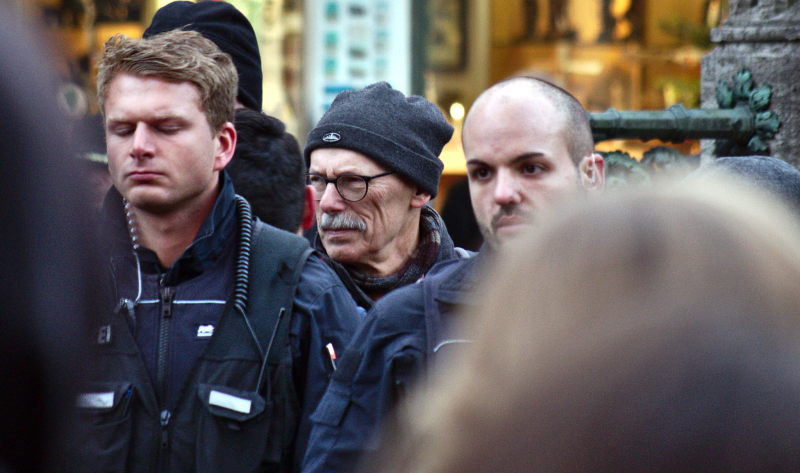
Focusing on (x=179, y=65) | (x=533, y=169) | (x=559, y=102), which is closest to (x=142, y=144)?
(x=179, y=65)

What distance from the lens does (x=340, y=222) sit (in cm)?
361

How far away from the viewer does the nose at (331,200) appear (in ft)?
11.7

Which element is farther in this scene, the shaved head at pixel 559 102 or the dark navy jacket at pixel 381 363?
the shaved head at pixel 559 102

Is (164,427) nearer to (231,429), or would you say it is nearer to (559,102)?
(231,429)

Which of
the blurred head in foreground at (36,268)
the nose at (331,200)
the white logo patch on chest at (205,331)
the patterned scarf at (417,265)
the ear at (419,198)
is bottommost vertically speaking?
the patterned scarf at (417,265)

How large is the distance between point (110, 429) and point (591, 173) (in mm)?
1619

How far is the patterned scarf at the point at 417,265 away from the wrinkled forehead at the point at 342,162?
0.39 meters

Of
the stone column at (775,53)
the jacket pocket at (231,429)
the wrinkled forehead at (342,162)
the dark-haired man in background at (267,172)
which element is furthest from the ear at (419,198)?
the stone column at (775,53)

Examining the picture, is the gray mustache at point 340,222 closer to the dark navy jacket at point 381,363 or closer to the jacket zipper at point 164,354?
the jacket zipper at point 164,354

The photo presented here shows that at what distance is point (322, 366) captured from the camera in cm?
272

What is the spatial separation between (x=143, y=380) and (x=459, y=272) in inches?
37.1

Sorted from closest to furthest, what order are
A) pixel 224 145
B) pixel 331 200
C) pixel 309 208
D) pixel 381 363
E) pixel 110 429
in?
pixel 381 363 < pixel 110 429 < pixel 224 145 < pixel 331 200 < pixel 309 208

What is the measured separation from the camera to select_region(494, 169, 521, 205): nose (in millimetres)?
2602

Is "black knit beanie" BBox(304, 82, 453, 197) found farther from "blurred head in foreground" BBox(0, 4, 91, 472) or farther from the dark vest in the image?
"blurred head in foreground" BBox(0, 4, 91, 472)
